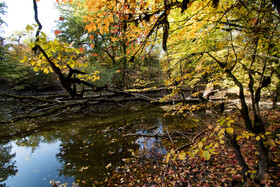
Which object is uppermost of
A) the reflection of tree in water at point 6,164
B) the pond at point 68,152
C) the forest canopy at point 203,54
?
the forest canopy at point 203,54

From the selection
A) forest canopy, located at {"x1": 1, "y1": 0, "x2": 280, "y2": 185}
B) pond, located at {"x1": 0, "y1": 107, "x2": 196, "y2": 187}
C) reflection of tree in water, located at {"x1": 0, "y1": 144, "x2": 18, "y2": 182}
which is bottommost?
reflection of tree in water, located at {"x1": 0, "y1": 144, "x2": 18, "y2": 182}

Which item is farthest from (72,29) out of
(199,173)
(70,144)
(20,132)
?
(199,173)

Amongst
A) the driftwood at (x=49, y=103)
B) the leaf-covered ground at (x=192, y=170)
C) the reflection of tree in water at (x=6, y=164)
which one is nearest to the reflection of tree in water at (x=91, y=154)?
the leaf-covered ground at (x=192, y=170)

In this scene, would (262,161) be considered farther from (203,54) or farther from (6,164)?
(6,164)

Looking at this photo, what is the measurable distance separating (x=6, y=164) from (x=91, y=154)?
305cm

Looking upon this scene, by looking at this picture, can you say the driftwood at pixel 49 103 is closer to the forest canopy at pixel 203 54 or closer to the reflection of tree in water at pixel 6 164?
the reflection of tree in water at pixel 6 164

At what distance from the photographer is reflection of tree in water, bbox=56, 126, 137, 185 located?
12.2ft

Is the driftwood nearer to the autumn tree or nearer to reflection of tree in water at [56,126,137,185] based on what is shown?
reflection of tree in water at [56,126,137,185]

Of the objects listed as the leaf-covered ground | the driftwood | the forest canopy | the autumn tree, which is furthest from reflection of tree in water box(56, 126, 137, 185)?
the autumn tree

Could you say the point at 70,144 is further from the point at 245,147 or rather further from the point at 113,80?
the point at 113,80

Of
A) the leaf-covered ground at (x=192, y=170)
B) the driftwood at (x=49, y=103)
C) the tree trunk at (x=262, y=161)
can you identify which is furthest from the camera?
the driftwood at (x=49, y=103)

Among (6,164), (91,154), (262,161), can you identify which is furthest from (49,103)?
(262,161)

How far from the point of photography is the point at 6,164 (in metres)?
4.44

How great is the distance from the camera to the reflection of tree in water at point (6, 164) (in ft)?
12.9
